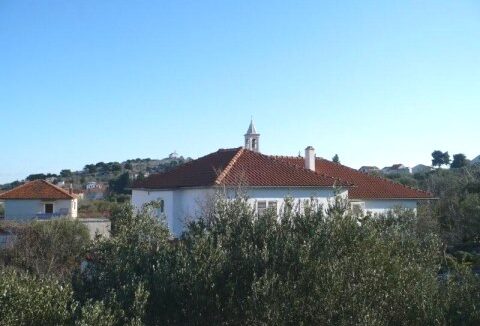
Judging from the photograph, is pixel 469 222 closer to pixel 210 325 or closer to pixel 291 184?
pixel 291 184

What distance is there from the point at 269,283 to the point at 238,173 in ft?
64.0

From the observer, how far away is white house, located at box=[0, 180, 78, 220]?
46.5m

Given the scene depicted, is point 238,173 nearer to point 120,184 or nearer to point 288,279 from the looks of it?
point 288,279

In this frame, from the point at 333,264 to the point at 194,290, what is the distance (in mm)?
2022

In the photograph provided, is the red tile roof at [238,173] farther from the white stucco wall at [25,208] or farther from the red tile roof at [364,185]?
the white stucco wall at [25,208]

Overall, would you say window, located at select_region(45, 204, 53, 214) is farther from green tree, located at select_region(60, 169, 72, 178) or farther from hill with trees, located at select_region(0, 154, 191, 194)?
green tree, located at select_region(60, 169, 72, 178)

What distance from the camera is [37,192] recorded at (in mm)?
47312

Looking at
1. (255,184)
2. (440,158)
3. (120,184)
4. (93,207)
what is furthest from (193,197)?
(440,158)

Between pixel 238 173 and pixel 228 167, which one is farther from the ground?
pixel 228 167

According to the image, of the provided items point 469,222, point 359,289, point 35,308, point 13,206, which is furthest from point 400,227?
point 13,206

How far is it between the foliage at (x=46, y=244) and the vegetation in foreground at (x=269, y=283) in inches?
531

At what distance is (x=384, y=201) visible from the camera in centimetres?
3253

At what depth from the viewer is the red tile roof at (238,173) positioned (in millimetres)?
26845

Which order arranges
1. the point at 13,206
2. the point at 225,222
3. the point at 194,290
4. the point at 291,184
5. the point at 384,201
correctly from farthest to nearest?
the point at 13,206 → the point at 384,201 → the point at 291,184 → the point at 225,222 → the point at 194,290
